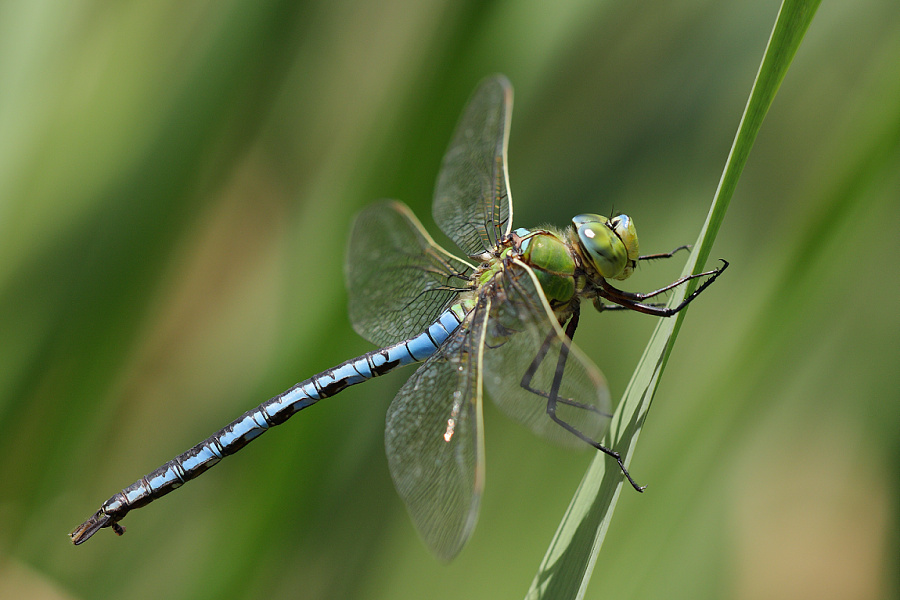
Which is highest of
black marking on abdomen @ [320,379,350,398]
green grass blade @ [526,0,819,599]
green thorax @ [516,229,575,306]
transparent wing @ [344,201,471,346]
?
transparent wing @ [344,201,471,346]

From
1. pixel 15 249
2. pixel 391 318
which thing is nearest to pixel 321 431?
pixel 391 318

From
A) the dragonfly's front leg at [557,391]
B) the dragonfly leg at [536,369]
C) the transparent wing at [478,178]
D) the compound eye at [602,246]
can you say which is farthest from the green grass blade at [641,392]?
the transparent wing at [478,178]

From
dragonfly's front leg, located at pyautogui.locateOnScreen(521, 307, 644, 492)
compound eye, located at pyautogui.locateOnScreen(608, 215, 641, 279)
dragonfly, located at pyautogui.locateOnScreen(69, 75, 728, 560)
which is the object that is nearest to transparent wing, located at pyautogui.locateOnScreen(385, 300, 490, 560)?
dragonfly, located at pyautogui.locateOnScreen(69, 75, 728, 560)

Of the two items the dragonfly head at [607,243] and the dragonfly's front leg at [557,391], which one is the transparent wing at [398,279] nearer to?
the dragonfly head at [607,243]

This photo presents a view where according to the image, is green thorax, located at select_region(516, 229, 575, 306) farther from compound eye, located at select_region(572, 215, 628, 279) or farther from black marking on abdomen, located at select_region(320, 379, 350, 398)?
black marking on abdomen, located at select_region(320, 379, 350, 398)

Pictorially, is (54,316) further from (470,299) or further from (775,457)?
(775,457)
